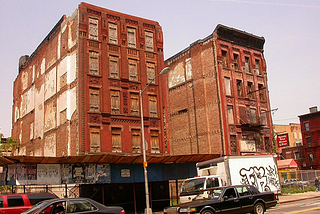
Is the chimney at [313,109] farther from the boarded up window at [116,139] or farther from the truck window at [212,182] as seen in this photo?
the truck window at [212,182]

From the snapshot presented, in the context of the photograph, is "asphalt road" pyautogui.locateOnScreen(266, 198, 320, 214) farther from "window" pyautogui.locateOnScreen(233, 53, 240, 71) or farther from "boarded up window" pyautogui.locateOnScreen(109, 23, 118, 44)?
"window" pyautogui.locateOnScreen(233, 53, 240, 71)

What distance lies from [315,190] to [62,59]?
1212 inches

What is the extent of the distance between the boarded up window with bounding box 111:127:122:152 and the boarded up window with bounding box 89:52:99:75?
5.91 meters

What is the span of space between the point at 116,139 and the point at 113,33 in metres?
11.2

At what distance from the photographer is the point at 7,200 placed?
1616cm

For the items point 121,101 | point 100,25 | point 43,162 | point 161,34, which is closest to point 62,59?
point 100,25

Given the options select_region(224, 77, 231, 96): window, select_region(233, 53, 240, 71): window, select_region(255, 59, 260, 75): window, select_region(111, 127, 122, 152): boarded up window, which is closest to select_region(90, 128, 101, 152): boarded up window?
select_region(111, 127, 122, 152): boarded up window

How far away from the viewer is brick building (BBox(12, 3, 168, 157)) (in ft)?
108

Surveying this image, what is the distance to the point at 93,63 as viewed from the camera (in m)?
34.2

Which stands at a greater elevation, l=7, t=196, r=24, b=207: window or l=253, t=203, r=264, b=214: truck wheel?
l=7, t=196, r=24, b=207: window

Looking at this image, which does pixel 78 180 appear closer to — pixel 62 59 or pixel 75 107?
pixel 75 107

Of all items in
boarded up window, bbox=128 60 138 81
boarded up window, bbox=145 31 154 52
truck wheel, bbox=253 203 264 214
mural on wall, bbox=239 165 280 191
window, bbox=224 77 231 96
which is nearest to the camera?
truck wheel, bbox=253 203 264 214

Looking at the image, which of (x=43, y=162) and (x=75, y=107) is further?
(x=75, y=107)

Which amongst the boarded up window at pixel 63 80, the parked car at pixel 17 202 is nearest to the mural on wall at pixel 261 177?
the parked car at pixel 17 202
